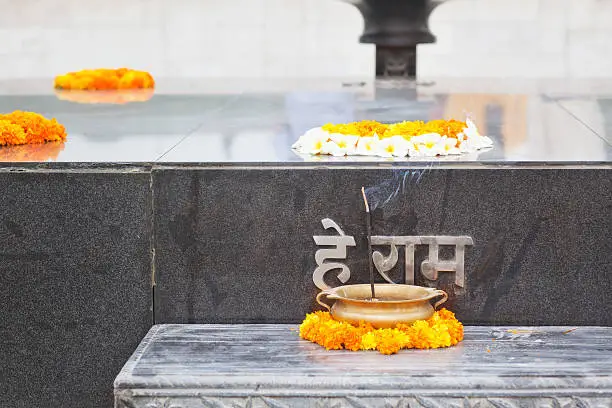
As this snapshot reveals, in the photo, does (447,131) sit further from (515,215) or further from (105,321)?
(105,321)

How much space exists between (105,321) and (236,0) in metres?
4.93

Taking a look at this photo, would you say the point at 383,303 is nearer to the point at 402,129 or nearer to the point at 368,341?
the point at 368,341

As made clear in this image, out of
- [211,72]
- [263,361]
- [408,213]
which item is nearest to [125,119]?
[408,213]

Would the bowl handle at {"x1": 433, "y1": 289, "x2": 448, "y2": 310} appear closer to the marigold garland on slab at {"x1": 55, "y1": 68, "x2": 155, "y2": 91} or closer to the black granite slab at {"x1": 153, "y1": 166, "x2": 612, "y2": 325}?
the black granite slab at {"x1": 153, "y1": 166, "x2": 612, "y2": 325}

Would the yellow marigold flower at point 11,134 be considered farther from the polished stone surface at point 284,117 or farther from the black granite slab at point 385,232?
the black granite slab at point 385,232

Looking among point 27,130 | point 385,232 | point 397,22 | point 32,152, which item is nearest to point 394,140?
point 385,232

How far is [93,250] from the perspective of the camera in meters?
2.12

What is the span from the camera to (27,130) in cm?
255

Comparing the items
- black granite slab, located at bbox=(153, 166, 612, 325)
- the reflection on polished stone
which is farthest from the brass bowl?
the reflection on polished stone

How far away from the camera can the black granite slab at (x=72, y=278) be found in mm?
2113

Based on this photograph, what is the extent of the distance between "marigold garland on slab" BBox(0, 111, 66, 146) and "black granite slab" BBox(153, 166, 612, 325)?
56cm

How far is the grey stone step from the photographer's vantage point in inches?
67.3

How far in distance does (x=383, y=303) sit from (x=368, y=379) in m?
0.19

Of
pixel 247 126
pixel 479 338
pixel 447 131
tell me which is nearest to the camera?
pixel 479 338
